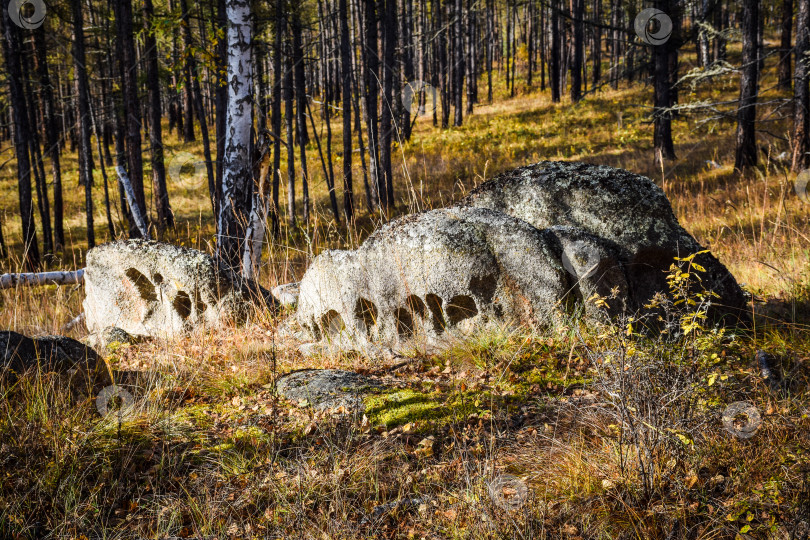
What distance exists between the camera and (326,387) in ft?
9.72

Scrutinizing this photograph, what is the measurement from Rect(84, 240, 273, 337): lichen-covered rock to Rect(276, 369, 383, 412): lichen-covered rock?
1381mm

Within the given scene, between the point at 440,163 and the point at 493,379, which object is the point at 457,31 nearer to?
the point at 440,163

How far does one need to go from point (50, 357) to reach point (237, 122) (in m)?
3.45

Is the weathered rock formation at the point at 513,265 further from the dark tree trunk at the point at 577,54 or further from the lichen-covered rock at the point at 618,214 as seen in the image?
the dark tree trunk at the point at 577,54

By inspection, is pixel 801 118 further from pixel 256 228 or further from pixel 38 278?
pixel 38 278

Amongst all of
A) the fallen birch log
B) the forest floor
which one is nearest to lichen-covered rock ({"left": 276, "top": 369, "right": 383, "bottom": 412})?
the forest floor

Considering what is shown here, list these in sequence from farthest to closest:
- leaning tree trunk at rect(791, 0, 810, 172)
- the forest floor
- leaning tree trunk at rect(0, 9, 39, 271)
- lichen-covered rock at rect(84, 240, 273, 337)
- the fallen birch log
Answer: leaning tree trunk at rect(0, 9, 39, 271), leaning tree trunk at rect(791, 0, 810, 172), the fallen birch log, lichen-covered rock at rect(84, 240, 273, 337), the forest floor

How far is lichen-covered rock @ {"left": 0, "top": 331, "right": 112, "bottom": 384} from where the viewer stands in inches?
111

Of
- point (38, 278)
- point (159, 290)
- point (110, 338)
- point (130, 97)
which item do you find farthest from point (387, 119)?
point (110, 338)

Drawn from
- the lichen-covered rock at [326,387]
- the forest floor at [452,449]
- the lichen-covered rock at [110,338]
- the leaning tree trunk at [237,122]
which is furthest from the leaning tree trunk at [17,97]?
the lichen-covered rock at [326,387]

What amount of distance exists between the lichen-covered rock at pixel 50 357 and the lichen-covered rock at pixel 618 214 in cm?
291

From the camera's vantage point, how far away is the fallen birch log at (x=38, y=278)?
5.22 meters

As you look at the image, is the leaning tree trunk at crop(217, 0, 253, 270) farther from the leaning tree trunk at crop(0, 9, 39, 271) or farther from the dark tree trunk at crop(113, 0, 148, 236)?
the leaning tree trunk at crop(0, 9, 39, 271)

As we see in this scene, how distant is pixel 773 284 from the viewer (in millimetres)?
4238
